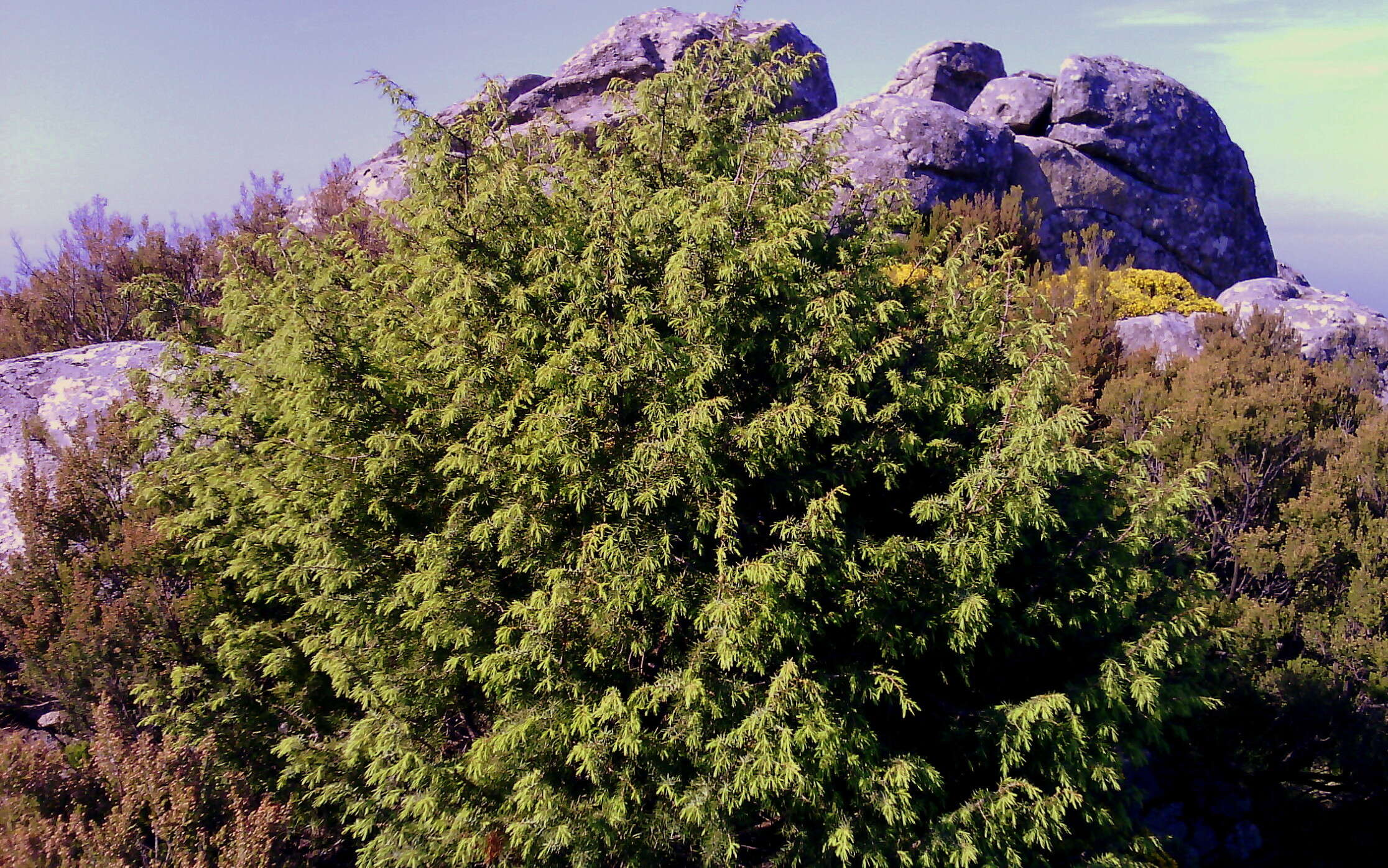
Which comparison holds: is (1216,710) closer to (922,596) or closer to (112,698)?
(922,596)

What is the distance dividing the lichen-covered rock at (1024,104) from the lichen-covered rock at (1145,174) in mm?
303

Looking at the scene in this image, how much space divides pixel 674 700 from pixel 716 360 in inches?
91.8

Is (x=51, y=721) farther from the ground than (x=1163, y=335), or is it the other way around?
(x=51, y=721)

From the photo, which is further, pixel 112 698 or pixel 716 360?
pixel 112 698

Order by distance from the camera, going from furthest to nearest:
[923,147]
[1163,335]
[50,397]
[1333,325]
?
[923,147] < [1333,325] < [1163,335] < [50,397]

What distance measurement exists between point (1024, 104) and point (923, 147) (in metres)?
7.08

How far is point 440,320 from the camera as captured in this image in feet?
18.3

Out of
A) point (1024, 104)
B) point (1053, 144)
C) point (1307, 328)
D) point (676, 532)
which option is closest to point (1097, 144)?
point (1053, 144)

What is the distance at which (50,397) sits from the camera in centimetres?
841

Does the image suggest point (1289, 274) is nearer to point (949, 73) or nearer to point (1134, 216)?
point (1134, 216)

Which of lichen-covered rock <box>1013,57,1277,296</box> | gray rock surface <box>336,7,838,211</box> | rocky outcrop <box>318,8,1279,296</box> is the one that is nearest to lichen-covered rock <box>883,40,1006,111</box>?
rocky outcrop <box>318,8,1279,296</box>

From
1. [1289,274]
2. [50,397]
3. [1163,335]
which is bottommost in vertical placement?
[1289,274]

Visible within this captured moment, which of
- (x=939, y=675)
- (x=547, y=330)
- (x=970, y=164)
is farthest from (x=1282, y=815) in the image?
(x=970, y=164)

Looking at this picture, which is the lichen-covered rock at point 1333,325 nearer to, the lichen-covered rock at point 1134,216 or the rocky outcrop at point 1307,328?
the rocky outcrop at point 1307,328
